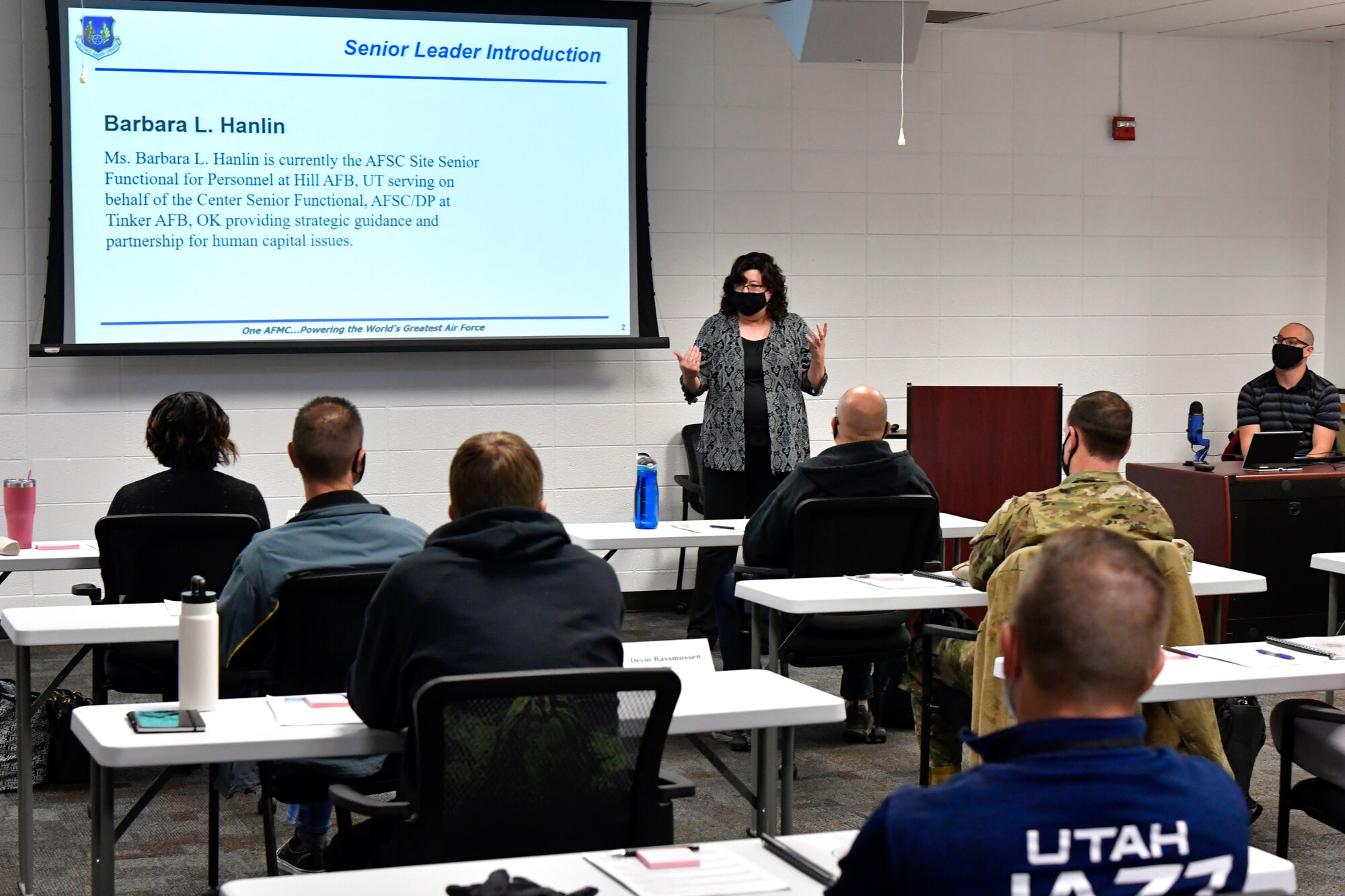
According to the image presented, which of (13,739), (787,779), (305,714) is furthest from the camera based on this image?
(13,739)

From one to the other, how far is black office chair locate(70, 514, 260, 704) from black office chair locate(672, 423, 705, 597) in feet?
9.58

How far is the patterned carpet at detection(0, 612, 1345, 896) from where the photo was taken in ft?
11.8

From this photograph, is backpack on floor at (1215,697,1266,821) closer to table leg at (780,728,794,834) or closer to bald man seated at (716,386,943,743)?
bald man seated at (716,386,943,743)

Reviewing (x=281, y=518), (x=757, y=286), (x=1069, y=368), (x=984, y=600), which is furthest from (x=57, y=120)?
(x=1069, y=368)

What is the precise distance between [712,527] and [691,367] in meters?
0.86

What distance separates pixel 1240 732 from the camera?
3.68m

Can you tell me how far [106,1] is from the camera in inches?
240

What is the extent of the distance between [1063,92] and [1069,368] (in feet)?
4.48

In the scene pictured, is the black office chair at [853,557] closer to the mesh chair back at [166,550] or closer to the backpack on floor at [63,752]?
the mesh chair back at [166,550]

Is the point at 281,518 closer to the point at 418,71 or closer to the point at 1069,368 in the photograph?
the point at 418,71

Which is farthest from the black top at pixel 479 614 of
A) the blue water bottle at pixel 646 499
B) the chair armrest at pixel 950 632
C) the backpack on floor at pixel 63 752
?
the blue water bottle at pixel 646 499

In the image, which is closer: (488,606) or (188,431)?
(488,606)

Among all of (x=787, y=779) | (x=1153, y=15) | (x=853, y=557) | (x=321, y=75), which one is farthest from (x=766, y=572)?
(x=1153, y=15)

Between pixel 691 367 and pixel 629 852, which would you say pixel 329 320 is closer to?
pixel 691 367
